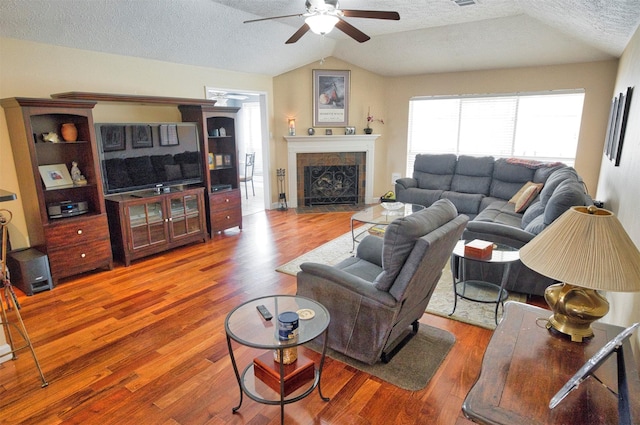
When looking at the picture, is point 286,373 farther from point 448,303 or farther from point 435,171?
point 435,171

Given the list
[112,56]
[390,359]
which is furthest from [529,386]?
[112,56]

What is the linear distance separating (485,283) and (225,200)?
347 cm

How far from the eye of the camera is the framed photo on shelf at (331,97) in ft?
21.8

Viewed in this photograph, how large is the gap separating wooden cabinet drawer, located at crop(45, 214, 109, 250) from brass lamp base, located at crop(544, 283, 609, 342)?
13.1 feet

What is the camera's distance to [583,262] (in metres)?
1.26

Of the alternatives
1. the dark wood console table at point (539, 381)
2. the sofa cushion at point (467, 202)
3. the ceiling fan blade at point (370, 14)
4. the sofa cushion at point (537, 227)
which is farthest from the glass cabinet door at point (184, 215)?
the dark wood console table at point (539, 381)

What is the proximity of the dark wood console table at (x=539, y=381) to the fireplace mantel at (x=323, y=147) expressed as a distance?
18.0 ft

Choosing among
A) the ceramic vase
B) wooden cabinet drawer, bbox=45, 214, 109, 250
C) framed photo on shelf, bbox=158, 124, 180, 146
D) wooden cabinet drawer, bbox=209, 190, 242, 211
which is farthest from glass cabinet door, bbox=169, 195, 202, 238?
the ceramic vase

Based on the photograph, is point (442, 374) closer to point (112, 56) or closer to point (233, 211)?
point (233, 211)

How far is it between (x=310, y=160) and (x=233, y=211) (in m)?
2.03

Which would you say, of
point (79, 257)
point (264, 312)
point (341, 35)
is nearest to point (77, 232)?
point (79, 257)

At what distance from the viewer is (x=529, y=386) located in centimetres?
122

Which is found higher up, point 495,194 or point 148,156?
point 148,156

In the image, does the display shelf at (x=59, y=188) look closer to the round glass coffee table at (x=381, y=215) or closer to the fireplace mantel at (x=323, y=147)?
the round glass coffee table at (x=381, y=215)
